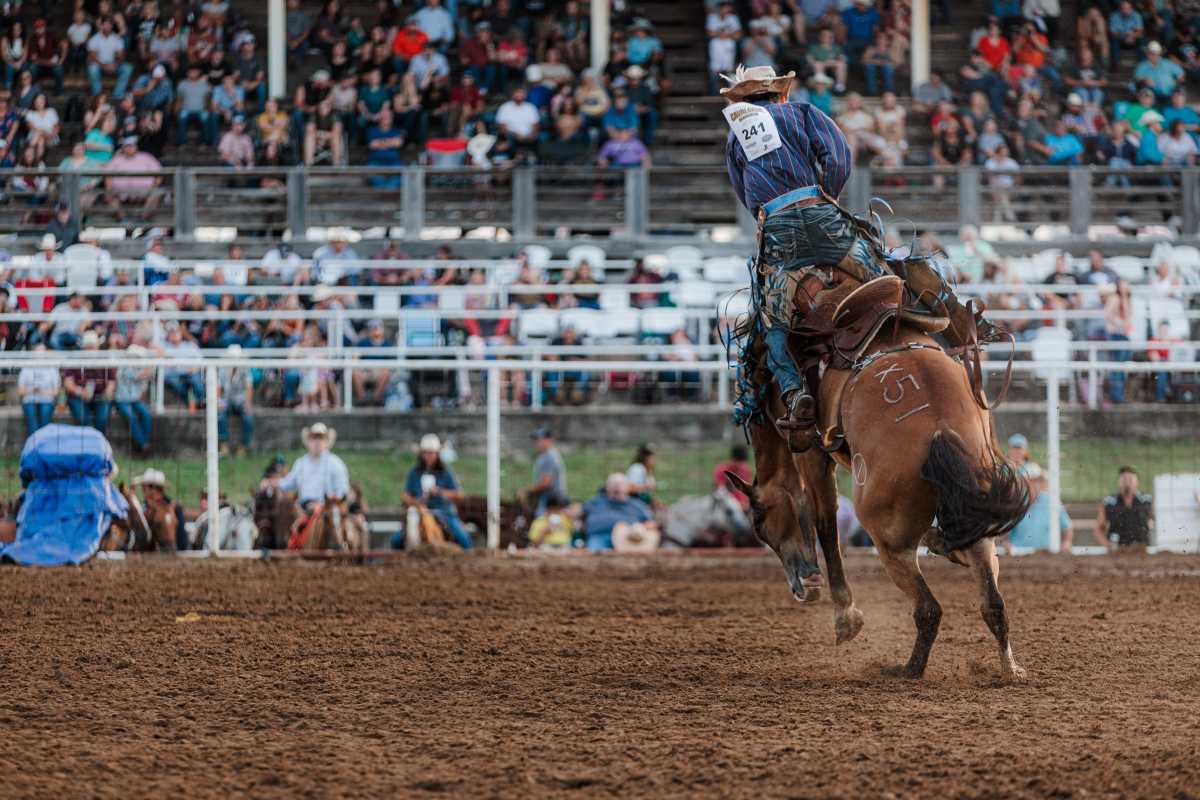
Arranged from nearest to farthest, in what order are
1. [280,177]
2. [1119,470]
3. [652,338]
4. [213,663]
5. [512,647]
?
[213,663] → [512,647] → [1119,470] → [652,338] → [280,177]

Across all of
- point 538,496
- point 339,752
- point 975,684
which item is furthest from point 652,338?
point 339,752

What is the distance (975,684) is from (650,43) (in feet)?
57.7

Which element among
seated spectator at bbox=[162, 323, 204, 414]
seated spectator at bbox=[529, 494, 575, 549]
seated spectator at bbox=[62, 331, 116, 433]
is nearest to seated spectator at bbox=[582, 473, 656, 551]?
seated spectator at bbox=[529, 494, 575, 549]

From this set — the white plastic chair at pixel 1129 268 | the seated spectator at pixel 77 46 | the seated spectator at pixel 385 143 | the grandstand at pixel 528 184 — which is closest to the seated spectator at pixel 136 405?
the grandstand at pixel 528 184

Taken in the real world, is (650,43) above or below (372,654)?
above

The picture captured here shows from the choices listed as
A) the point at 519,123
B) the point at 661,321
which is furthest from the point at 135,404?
the point at 519,123

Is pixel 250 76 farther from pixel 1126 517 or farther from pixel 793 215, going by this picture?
pixel 793 215

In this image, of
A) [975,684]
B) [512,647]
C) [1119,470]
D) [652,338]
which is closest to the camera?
[975,684]

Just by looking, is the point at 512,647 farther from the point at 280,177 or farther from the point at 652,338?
the point at 280,177

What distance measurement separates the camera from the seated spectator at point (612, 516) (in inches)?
516

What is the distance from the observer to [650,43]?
23.0 metres

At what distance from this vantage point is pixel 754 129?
7.52m

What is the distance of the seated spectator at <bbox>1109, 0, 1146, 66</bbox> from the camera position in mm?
23984

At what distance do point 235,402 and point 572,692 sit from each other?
7.86m
